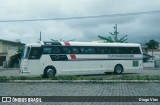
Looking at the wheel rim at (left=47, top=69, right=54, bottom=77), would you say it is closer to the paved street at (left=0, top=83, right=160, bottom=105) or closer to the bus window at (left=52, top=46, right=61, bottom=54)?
the bus window at (left=52, top=46, right=61, bottom=54)

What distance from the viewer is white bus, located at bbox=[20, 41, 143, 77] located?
2395 cm

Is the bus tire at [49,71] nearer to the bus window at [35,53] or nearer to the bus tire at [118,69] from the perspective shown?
the bus window at [35,53]

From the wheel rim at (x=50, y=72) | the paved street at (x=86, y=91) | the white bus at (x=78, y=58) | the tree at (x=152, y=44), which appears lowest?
the paved street at (x=86, y=91)

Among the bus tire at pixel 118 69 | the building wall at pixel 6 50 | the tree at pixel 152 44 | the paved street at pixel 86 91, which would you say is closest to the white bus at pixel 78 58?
the bus tire at pixel 118 69

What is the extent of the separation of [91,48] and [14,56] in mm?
31871

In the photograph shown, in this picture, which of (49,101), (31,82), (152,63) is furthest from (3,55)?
(49,101)

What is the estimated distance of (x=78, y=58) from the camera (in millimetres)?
26297

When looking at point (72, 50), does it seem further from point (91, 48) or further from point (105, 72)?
point (105, 72)

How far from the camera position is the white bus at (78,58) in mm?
23953

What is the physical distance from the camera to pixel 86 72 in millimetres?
27031

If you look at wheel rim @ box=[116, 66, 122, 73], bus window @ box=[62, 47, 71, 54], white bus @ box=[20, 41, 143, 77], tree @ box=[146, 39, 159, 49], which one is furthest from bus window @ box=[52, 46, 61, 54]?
tree @ box=[146, 39, 159, 49]

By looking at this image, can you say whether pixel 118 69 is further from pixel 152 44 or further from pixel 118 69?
pixel 152 44

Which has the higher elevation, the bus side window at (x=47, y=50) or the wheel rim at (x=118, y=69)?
the bus side window at (x=47, y=50)

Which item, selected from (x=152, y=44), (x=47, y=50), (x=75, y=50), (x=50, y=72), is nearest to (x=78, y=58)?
(x=75, y=50)
